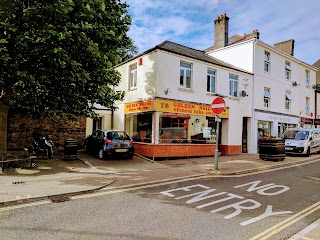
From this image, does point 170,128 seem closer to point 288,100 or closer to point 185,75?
point 185,75

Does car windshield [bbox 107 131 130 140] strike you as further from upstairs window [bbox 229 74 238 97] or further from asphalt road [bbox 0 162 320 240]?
upstairs window [bbox 229 74 238 97]

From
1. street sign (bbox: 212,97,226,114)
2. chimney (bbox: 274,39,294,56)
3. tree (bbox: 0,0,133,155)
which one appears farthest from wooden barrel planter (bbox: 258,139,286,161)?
chimney (bbox: 274,39,294,56)

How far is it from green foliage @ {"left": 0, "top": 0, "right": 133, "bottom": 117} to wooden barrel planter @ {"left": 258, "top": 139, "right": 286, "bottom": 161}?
10.2 metres

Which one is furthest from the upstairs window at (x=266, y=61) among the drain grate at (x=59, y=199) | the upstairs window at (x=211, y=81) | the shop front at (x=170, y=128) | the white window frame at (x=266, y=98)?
the drain grate at (x=59, y=199)

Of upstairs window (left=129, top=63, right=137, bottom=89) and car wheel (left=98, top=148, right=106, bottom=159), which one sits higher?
upstairs window (left=129, top=63, right=137, bottom=89)

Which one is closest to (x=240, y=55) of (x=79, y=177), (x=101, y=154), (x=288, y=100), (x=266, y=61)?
(x=266, y=61)

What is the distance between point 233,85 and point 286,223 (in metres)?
14.9

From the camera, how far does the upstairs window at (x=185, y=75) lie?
16.0 metres

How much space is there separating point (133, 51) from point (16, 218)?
105 feet

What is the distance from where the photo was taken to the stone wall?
14461 mm

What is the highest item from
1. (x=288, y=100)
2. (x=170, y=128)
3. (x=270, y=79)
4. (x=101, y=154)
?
(x=270, y=79)

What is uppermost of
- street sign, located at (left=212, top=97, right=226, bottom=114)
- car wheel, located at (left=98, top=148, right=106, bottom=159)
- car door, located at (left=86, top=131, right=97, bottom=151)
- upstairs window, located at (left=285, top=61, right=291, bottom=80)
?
upstairs window, located at (left=285, top=61, right=291, bottom=80)

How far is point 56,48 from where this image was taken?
8.20 metres

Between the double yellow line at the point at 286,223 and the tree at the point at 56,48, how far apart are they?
7517mm
